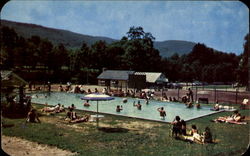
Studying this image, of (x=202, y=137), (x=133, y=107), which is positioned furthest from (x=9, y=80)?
(x=133, y=107)

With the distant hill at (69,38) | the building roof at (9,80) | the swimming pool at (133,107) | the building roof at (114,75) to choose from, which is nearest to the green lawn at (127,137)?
the building roof at (9,80)

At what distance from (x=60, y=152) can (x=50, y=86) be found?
1921cm

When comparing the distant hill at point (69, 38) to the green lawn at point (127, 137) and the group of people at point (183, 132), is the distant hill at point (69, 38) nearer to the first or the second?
the green lawn at point (127, 137)

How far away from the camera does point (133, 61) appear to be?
114 feet

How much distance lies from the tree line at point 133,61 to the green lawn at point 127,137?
1200cm

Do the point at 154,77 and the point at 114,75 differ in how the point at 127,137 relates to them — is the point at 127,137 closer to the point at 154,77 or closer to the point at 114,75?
the point at 114,75

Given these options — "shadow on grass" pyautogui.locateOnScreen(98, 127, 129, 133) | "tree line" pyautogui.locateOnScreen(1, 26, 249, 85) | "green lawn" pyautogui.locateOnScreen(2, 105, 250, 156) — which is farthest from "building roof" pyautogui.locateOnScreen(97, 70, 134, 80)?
"shadow on grass" pyautogui.locateOnScreen(98, 127, 129, 133)

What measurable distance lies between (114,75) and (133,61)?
4.07 metres

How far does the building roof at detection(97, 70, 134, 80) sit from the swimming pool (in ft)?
17.7

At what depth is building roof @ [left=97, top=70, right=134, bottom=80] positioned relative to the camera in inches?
1270

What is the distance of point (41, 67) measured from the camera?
23.4 metres

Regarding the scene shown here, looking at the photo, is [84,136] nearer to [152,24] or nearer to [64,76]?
[152,24]

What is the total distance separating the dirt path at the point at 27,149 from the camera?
8.95 meters

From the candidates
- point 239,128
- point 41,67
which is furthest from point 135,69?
point 239,128
